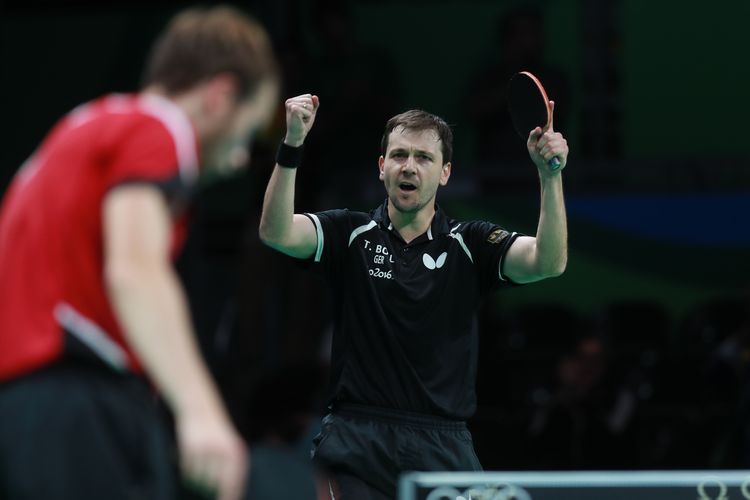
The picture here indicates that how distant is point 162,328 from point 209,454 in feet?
0.86

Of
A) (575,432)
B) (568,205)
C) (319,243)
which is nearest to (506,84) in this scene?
(568,205)

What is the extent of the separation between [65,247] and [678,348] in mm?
8078

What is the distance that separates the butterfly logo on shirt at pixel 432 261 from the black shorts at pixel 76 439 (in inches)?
100

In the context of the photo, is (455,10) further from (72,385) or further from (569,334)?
(72,385)

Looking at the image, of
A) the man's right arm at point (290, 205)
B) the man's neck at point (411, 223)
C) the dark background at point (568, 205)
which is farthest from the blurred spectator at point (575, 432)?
the man's right arm at point (290, 205)

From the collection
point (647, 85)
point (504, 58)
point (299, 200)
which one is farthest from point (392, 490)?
point (647, 85)

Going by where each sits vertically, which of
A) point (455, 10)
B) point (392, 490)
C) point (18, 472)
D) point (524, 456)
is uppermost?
point (455, 10)

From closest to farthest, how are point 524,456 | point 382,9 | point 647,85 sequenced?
point 524,456 → point 647,85 → point 382,9

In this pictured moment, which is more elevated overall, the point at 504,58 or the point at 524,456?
the point at 504,58

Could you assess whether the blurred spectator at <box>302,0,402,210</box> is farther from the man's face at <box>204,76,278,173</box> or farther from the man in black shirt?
the man's face at <box>204,76,278,173</box>

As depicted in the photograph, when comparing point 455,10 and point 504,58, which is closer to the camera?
point 504,58

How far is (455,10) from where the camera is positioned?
12.3 metres

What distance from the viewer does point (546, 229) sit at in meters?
5.17

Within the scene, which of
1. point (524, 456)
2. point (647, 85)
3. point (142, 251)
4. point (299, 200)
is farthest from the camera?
point (647, 85)
